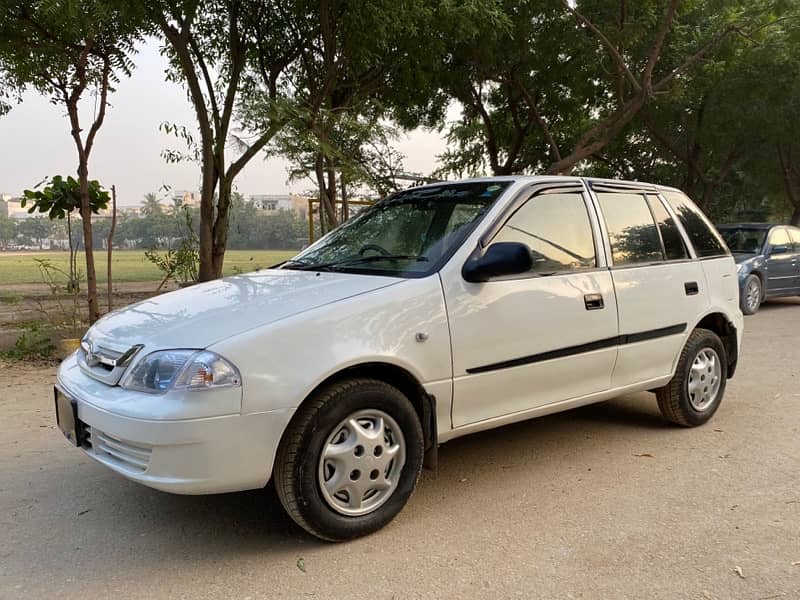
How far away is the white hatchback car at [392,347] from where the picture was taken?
267cm

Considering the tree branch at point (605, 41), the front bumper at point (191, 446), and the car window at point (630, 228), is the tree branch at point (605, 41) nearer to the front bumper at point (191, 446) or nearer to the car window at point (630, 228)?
the car window at point (630, 228)

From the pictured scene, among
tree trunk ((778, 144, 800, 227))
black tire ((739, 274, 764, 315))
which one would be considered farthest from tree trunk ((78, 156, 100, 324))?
tree trunk ((778, 144, 800, 227))

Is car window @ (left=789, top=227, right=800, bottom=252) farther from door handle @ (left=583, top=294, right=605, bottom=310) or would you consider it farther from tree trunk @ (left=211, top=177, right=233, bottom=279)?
door handle @ (left=583, top=294, right=605, bottom=310)

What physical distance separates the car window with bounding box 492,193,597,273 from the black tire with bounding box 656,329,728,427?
44.5 inches

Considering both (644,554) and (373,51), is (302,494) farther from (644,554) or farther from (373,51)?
(373,51)

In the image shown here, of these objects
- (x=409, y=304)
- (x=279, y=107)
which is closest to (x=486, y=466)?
(x=409, y=304)

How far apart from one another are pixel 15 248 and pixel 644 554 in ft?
40.2

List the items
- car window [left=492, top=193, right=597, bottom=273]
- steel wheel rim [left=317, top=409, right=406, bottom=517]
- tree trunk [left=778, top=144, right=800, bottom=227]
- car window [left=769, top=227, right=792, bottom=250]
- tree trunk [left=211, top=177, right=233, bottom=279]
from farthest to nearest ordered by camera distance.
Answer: tree trunk [left=778, top=144, right=800, bottom=227] < car window [left=769, top=227, right=792, bottom=250] < tree trunk [left=211, top=177, right=233, bottom=279] < car window [left=492, top=193, right=597, bottom=273] < steel wheel rim [left=317, top=409, right=406, bottom=517]

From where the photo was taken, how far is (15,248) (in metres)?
11.9

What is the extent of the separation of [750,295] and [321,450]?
404 inches

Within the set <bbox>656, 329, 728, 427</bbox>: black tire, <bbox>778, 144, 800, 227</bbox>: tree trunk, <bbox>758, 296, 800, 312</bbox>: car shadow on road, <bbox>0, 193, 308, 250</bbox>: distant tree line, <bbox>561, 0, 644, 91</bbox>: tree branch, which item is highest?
<bbox>561, 0, 644, 91</bbox>: tree branch

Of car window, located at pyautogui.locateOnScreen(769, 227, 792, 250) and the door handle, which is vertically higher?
car window, located at pyautogui.locateOnScreen(769, 227, 792, 250)

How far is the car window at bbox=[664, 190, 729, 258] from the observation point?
4.69 metres

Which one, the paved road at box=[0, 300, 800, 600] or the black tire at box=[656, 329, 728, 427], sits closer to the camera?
the paved road at box=[0, 300, 800, 600]
